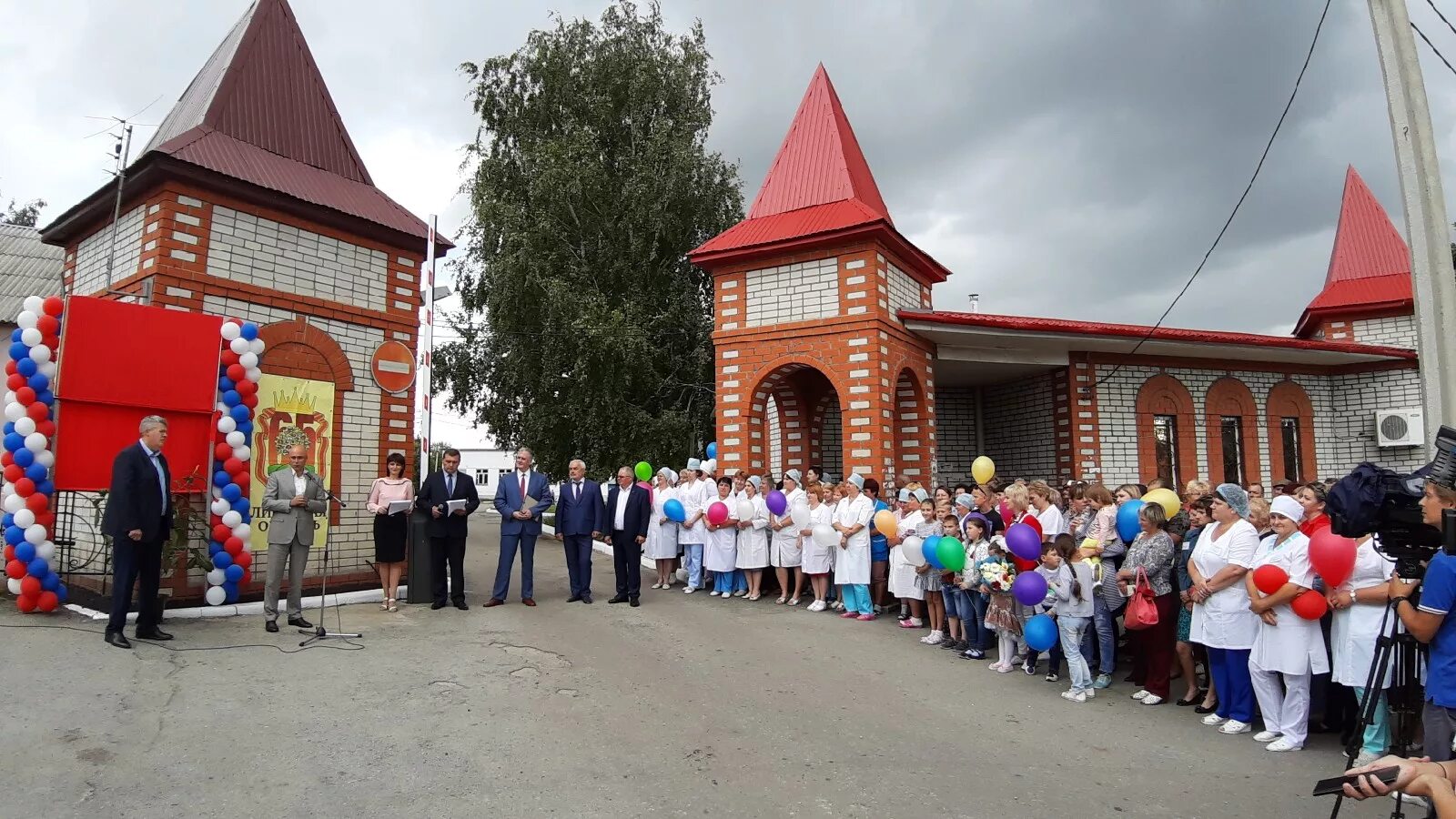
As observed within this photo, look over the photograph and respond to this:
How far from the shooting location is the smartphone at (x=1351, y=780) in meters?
2.61

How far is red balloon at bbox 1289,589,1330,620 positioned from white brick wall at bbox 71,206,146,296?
38.1 ft

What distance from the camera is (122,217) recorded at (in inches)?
366

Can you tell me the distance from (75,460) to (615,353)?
1187 cm

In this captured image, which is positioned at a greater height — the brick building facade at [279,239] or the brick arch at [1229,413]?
the brick building facade at [279,239]

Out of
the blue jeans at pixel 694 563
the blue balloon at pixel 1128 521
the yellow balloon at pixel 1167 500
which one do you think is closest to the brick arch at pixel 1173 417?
the yellow balloon at pixel 1167 500

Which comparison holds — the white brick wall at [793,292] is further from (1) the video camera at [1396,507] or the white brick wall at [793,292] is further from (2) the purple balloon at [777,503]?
(1) the video camera at [1396,507]

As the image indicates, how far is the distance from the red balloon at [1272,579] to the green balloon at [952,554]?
2.64m

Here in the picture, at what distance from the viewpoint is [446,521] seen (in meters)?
9.27

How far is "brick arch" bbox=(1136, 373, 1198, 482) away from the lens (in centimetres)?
1538

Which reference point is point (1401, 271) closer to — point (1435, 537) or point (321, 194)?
point (1435, 537)

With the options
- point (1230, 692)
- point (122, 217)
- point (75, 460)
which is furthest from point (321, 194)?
point (1230, 692)

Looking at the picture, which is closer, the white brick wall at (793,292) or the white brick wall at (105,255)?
the white brick wall at (105,255)

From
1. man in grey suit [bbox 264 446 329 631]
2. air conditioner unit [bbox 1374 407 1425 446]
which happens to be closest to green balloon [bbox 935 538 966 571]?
man in grey suit [bbox 264 446 329 631]

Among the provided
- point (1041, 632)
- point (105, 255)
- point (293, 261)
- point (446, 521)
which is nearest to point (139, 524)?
point (446, 521)
